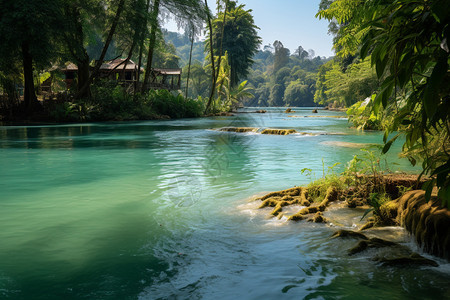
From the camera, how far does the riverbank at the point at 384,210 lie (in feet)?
13.4

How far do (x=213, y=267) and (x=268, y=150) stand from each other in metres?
10.9

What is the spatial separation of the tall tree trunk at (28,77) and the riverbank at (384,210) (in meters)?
24.9

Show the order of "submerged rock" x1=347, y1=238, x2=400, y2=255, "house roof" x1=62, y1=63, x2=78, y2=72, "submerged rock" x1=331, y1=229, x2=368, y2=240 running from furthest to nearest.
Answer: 1. "house roof" x1=62, y1=63, x2=78, y2=72
2. "submerged rock" x1=331, y1=229, x2=368, y2=240
3. "submerged rock" x1=347, y1=238, x2=400, y2=255

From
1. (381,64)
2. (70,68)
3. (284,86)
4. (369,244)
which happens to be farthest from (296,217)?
(284,86)

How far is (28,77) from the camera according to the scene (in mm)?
27672

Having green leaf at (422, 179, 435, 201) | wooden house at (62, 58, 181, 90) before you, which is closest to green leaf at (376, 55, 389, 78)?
green leaf at (422, 179, 435, 201)

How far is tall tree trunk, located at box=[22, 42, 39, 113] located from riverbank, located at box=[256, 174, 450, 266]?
2489 cm

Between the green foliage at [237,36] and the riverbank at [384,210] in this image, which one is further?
the green foliage at [237,36]

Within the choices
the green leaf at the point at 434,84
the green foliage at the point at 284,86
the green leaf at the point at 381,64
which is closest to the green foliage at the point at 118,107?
the green leaf at the point at 381,64

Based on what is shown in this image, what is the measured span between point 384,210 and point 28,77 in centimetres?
2820

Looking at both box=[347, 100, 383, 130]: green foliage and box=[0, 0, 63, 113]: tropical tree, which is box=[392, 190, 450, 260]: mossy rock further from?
box=[0, 0, 63, 113]: tropical tree

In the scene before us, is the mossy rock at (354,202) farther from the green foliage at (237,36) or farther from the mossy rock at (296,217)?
the green foliage at (237,36)

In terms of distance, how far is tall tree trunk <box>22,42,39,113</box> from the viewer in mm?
26708

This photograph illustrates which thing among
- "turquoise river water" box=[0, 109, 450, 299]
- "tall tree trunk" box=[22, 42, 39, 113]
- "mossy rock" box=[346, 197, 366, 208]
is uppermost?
"tall tree trunk" box=[22, 42, 39, 113]
